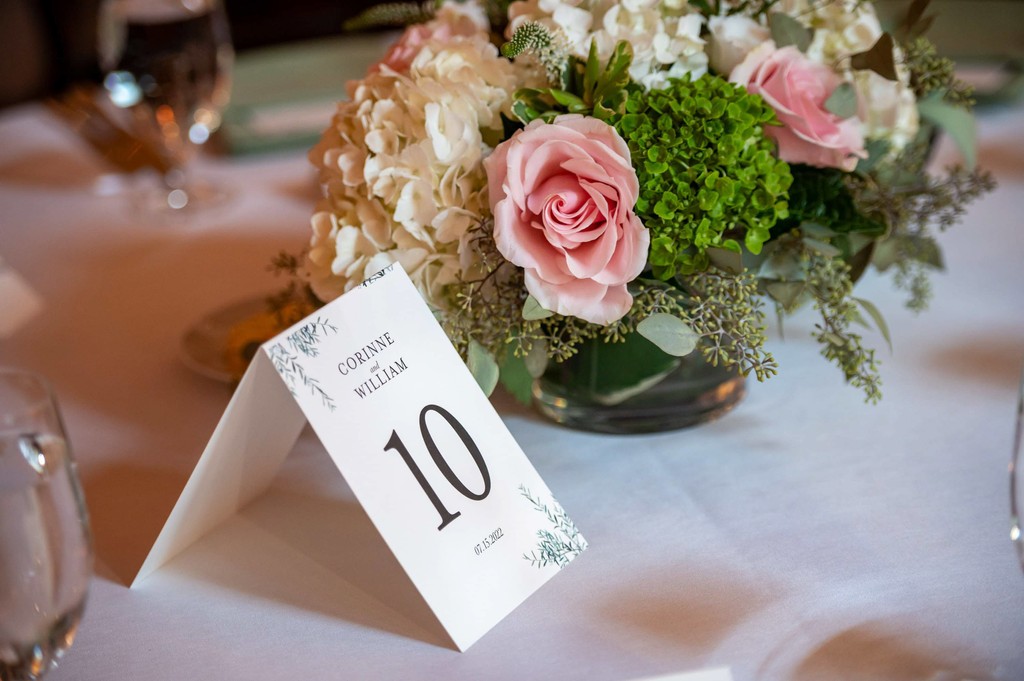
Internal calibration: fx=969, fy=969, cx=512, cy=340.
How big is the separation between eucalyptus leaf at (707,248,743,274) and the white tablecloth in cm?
20

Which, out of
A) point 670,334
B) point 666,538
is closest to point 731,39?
point 670,334

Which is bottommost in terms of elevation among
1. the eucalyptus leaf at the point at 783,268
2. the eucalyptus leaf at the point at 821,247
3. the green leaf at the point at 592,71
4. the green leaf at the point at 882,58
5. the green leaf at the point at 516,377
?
the green leaf at the point at 516,377

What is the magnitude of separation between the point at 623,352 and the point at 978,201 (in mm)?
828

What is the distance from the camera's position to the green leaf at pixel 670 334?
73 cm

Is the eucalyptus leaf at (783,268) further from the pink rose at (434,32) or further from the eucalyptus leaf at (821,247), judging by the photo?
the pink rose at (434,32)

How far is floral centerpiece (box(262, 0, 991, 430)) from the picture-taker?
A: 2.28ft

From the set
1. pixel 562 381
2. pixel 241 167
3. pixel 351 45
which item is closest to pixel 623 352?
pixel 562 381

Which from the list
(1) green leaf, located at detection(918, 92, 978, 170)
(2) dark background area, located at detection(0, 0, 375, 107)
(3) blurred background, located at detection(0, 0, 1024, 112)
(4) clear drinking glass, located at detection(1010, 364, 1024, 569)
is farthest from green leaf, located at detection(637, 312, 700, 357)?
(2) dark background area, located at detection(0, 0, 375, 107)

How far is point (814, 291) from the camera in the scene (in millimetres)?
803

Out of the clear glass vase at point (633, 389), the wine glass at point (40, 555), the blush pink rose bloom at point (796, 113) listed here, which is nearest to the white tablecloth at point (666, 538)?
the clear glass vase at point (633, 389)

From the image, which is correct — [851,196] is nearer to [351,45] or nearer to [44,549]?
[44,549]

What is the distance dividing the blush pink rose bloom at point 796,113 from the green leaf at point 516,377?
28 centimetres

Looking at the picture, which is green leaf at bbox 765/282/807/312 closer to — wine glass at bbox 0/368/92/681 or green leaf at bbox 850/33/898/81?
green leaf at bbox 850/33/898/81

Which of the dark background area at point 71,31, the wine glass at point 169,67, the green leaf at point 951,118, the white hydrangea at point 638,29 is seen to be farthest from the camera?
the dark background area at point 71,31
